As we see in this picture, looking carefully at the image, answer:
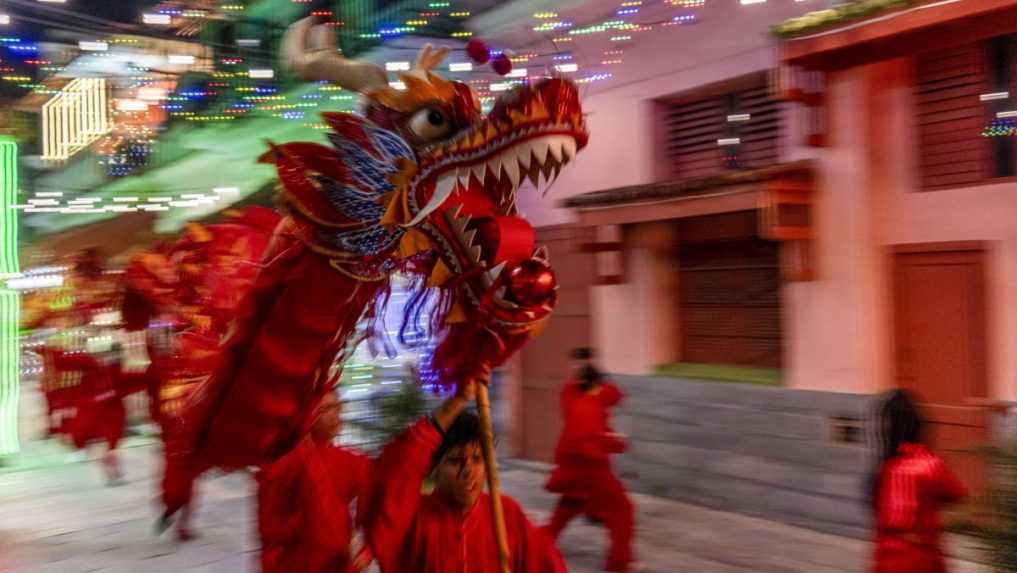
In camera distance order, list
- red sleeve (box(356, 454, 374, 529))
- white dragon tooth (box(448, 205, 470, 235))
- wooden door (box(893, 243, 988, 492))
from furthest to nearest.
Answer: wooden door (box(893, 243, 988, 492)) < red sleeve (box(356, 454, 374, 529)) < white dragon tooth (box(448, 205, 470, 235))

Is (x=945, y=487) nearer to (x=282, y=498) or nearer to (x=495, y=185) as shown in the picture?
(x=495, y=185)

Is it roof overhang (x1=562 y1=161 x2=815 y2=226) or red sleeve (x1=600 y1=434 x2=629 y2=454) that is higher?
roof overhang (x1=562 y1=161 x2=815 y2=226)

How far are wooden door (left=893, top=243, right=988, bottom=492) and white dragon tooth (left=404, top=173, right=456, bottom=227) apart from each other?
4.43 m

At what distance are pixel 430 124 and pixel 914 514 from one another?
2.66 m

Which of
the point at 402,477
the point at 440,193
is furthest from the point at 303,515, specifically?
the point at 440,193

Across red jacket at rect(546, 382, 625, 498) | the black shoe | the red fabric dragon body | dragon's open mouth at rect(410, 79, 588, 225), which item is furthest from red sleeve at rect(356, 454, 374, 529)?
the black shoe

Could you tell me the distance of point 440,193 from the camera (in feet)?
7.85

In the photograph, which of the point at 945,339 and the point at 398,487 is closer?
the point at 398,487

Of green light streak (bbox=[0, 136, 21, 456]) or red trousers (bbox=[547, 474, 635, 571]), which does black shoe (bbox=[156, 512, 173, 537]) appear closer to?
red trousers (bbox=[547, 474, 635, 571])

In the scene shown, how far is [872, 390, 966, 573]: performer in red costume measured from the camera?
3643 millimetres

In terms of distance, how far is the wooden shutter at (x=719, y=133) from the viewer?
23.5 feet

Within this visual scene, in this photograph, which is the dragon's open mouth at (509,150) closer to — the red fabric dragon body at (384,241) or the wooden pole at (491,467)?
the red fabric dragon body at (384,241)

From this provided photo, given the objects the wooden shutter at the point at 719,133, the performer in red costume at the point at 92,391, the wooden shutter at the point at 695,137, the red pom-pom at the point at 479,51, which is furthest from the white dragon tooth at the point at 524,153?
the performer in red costume at the point at 92,391

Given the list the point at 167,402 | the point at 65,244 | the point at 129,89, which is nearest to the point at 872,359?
the point at 167,402
